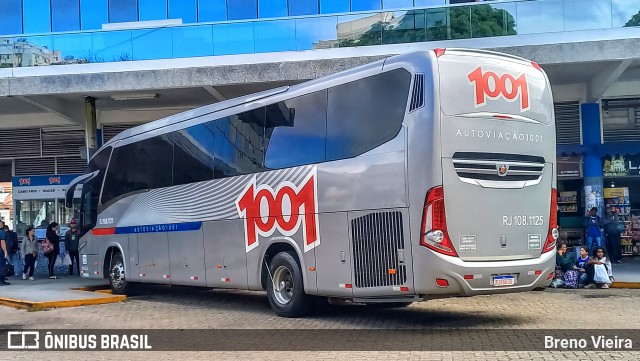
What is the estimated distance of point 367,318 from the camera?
37.3ft

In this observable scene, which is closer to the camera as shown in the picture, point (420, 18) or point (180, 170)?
point (180, 170)

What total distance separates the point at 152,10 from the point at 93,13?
7.23 feet

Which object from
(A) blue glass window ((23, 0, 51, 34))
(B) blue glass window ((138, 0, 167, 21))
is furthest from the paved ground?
(A) blue glass window ((23, 0, 51, 34))

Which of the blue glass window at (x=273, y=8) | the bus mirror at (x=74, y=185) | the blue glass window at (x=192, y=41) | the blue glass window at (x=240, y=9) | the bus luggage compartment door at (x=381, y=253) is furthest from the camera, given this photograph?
the blue glass window at (x=240, y=9)

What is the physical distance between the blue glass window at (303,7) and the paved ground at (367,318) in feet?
41.3

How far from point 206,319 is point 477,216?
5.20m

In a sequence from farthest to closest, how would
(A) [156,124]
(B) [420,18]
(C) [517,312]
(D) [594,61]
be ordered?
1. (B) [420,18]
2. (D) [594,61]
3. (A) [156,124]
4. (C) [517,312]

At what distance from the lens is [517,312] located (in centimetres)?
1155

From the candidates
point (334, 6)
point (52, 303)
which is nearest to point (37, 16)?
point (334, 6)

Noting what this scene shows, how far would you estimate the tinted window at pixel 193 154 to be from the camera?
43.5ft

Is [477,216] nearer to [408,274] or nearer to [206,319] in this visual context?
[408,274]

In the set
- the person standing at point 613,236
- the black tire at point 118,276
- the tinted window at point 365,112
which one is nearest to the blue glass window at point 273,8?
the black tire at point 118,276

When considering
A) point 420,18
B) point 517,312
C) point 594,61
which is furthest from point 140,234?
point 594,61

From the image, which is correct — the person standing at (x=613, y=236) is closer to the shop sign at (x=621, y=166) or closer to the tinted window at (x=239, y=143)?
the shop sign at (x=621, y=166)
